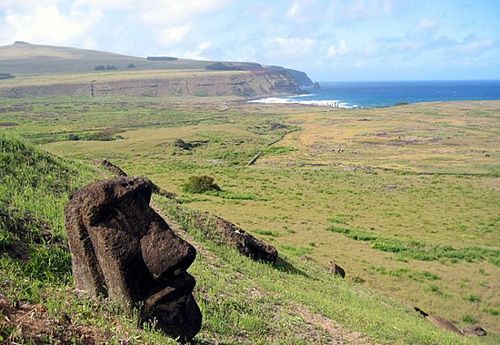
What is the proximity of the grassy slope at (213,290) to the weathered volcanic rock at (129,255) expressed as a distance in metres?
0.43

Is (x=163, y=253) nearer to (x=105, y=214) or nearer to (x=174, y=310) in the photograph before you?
(x=174, y=310)

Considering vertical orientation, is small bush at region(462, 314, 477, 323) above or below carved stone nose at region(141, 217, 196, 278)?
below

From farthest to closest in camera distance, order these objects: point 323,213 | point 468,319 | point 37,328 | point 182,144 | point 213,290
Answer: point 182,144, point 323,213, point 468,319, point 213,290, point 37,328

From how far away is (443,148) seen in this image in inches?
3204

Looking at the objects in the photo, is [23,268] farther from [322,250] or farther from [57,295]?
[322,250]

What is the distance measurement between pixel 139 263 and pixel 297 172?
53821 millimetres

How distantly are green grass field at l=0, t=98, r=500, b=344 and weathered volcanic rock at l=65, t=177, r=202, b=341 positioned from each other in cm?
62

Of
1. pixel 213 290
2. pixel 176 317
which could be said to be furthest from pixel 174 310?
pixel 213 290

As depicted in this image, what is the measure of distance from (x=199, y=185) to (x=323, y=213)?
11.0 m

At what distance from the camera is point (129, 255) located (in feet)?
25.4

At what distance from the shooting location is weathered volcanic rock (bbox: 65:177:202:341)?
7.73m


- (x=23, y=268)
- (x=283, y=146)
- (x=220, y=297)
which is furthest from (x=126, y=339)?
(x=283, y=146)

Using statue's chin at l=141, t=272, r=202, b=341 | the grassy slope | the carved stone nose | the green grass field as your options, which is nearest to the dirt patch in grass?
the grassy slope

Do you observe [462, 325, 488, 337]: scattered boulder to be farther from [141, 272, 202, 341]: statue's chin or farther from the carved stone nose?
the carved stone nose
